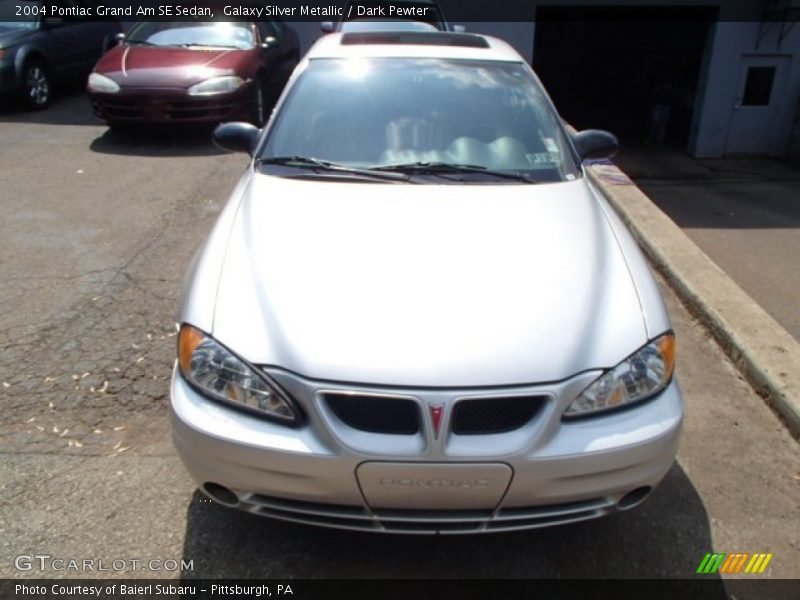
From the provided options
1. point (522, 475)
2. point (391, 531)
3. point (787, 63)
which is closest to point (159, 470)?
point (391, 531)

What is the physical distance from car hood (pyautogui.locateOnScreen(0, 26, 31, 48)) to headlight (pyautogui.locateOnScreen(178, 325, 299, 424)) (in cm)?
902

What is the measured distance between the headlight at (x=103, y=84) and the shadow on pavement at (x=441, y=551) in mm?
6534

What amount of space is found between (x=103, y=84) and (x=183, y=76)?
3.13 ft

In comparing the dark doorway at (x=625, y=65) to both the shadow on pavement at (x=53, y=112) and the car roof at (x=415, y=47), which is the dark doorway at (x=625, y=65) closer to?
the shadow on pavement at (x=53, y=112)

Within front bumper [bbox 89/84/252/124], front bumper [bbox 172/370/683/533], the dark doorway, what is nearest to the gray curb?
front bumper [bbox 172/370/683/533]

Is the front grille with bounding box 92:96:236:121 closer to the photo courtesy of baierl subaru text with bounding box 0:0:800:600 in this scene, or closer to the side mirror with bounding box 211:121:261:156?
the photo courtesy of baierl subaru text with bounding box 0:0:800:600

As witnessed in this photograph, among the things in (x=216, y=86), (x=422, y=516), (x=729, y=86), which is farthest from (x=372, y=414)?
(x=729, y=86)

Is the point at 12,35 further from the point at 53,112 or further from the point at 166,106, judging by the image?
the point at 166,106

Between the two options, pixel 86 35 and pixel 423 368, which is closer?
pixel 423 368

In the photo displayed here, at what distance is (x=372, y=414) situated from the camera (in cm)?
203

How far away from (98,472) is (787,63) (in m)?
16.3

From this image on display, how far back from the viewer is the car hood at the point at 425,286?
207 cm

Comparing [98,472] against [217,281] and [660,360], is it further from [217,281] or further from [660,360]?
[660,360]

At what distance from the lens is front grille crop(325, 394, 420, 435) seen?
6.62 feet
